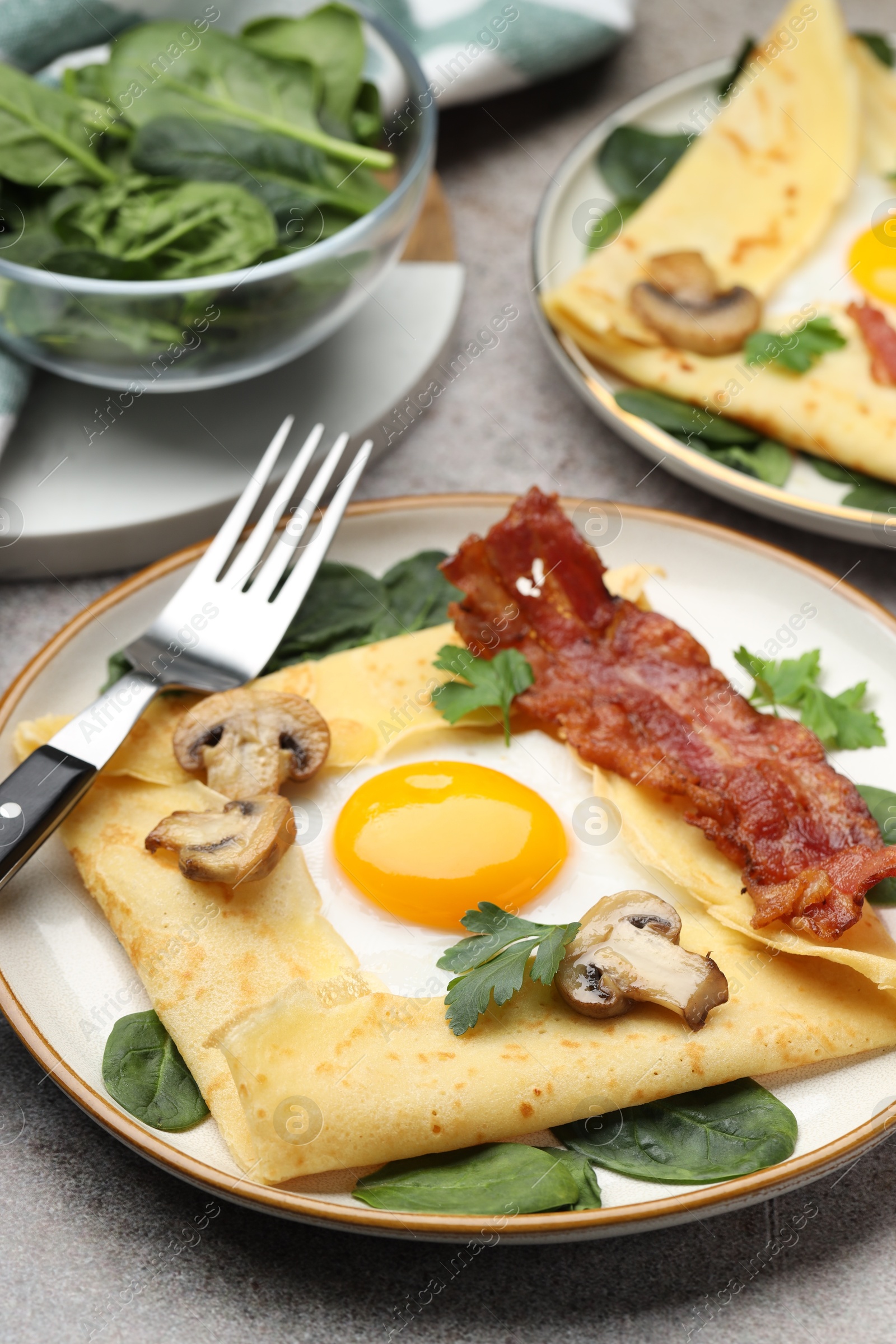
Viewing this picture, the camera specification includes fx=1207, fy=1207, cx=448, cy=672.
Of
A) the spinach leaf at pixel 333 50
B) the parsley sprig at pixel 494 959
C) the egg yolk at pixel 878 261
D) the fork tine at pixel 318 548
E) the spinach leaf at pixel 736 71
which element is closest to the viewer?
the parsley sprig at pixel 494 959

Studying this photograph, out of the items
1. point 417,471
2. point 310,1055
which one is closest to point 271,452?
point 417,471

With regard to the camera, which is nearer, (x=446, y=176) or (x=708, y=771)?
(x=708, y=771)

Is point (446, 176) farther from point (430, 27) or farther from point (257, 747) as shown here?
point (257, 747)

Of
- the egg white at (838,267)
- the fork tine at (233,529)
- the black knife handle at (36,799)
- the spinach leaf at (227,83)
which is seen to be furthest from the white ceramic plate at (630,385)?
the black knife handle at (36,799)

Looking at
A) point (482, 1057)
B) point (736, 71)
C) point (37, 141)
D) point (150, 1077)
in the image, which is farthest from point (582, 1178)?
point (736, 71)

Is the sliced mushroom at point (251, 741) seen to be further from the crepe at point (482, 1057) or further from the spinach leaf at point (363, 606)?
the crepe at point (482, 1057)

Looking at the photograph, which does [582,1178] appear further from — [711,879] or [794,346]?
[794,346]
